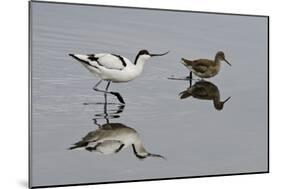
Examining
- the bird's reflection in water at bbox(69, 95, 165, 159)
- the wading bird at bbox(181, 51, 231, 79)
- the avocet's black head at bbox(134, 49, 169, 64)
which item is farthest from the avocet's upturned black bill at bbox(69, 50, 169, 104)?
the wading bird at bbox(181, 51, 231, 79)

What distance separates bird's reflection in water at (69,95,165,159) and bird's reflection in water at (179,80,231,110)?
478mm

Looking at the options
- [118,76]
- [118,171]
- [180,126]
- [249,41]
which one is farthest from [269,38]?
[118,171]

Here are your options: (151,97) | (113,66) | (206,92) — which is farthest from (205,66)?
(113,66)

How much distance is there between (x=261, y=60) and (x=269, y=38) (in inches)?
6.9

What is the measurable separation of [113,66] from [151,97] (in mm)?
328

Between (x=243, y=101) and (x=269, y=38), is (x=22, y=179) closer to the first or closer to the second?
(x=243, y=101)

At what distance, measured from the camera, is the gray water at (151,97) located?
3.28 meters

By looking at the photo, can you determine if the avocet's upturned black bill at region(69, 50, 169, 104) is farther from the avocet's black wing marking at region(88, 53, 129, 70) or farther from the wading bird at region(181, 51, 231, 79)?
the wading bird at region(181, 51, 231, 79)

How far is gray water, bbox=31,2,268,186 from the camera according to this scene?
3.28m

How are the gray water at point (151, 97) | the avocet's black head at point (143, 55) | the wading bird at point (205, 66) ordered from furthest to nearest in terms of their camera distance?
the wading bird at point (205, 66) → the avocet's black head at point (143, 55) → the gray water at point (151, 97)

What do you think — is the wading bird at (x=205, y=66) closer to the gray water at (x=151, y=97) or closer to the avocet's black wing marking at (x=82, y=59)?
the gray water at (x=151, y=97)

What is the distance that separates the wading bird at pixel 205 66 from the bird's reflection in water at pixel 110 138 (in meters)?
0.55

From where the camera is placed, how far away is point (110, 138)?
3.42 meters

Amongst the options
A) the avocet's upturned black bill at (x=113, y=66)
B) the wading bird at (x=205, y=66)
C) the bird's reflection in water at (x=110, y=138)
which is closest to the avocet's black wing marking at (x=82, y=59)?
the avocet's upturned black bill at (x=113, y=66)
